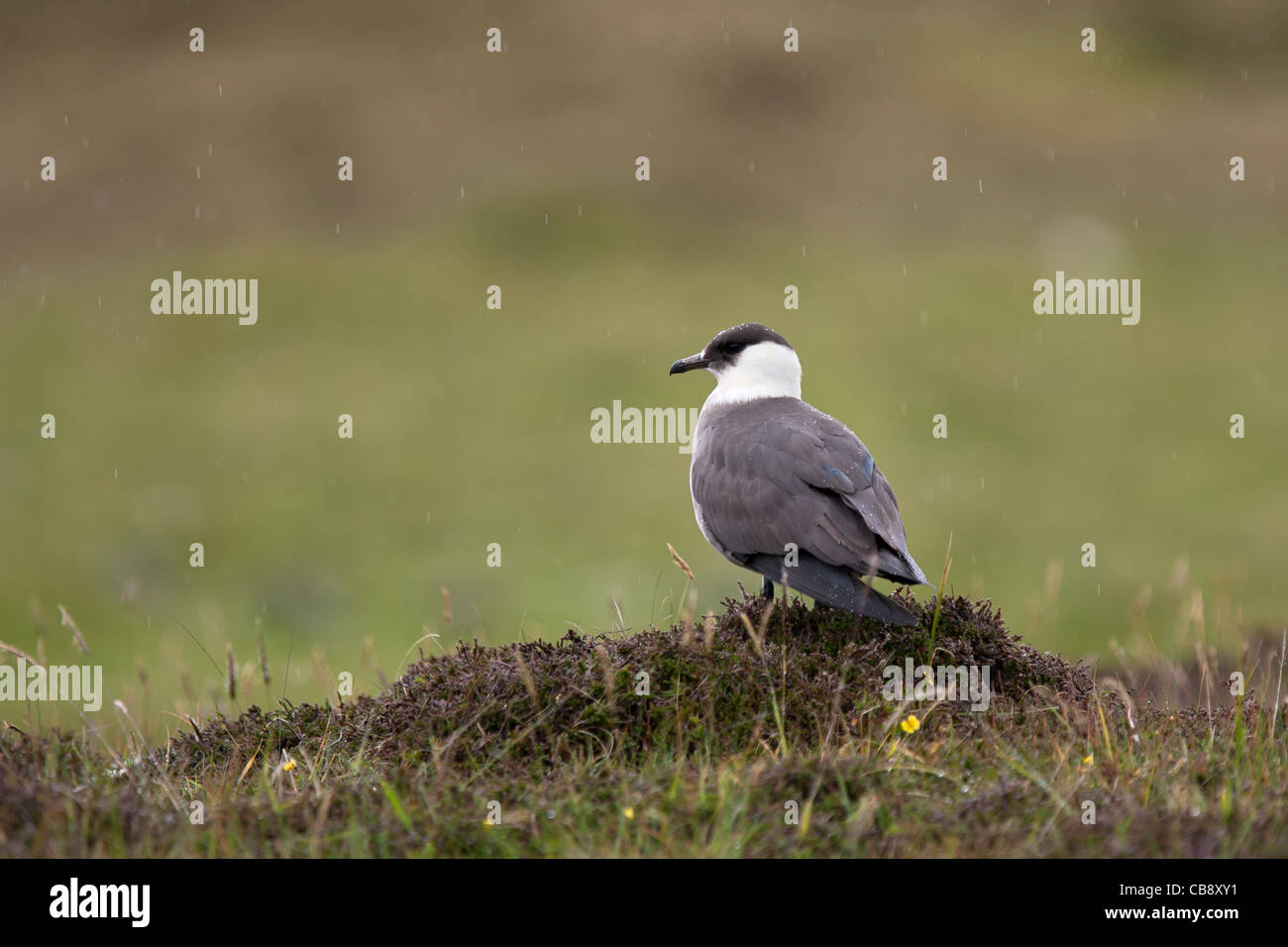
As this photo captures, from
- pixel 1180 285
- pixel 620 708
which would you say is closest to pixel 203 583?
pixel 620 708

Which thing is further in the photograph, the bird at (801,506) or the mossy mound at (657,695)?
the bird at (801,506)

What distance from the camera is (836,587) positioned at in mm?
6043

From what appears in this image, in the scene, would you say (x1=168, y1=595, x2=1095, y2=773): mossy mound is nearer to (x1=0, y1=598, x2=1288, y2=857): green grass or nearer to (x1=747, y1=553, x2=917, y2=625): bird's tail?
(x1=0, y1=598, x2=1288, y2=857): green grass

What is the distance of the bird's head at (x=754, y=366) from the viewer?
784 centimetres

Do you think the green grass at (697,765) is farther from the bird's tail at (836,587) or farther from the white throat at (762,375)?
the white throat at (762,375)

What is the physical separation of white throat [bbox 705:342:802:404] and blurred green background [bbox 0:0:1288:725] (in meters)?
13.4

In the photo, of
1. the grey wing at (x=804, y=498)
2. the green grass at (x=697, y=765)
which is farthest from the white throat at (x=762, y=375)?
the green grass at (x=697, y=765)

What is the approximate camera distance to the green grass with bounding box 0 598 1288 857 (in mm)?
4277

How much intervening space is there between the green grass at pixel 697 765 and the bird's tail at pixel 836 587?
0.17m

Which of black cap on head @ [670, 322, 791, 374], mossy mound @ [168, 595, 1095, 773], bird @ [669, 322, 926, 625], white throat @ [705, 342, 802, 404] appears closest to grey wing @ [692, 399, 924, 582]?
bird @ [669, 322, 926, 625]

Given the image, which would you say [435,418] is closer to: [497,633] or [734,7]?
[497,633]

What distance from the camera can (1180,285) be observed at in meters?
35.4

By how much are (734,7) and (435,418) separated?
713 inches

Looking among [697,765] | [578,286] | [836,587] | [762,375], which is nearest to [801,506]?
[836,587]
